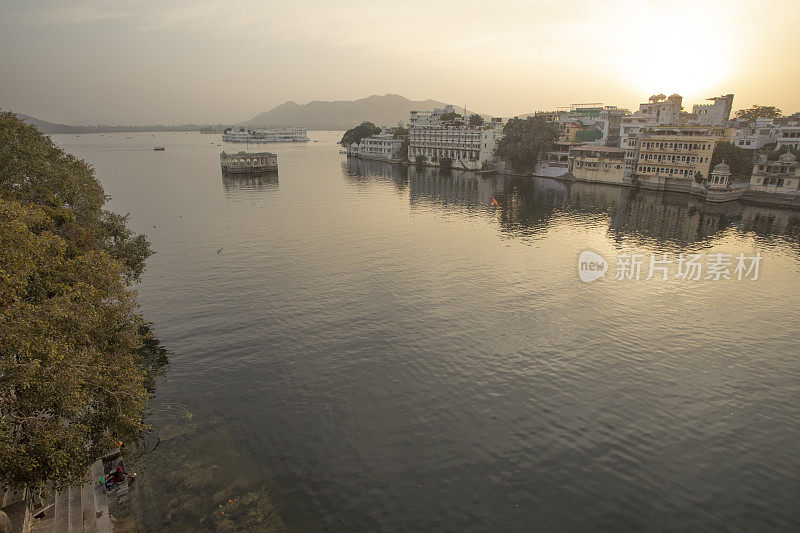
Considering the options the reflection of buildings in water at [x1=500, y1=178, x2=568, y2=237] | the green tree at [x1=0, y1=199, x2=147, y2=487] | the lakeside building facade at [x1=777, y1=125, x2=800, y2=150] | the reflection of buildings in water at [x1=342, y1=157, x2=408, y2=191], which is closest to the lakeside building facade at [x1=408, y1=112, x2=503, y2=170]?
the reflection of buildings in water at [x1=342, y1=157, x2=408, y2=191]

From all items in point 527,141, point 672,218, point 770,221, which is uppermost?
point 527,141

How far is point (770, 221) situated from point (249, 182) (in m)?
112

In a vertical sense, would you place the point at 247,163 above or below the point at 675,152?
below

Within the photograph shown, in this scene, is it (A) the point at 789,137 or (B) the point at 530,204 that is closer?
(B) the point at 530,204

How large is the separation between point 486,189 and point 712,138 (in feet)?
160

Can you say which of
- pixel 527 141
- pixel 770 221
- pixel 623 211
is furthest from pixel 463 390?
pixel 527 141

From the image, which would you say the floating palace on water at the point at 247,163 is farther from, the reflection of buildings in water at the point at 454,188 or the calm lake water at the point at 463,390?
the calm lake water at the point at 463,390

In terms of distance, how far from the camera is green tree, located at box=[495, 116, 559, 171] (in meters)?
121

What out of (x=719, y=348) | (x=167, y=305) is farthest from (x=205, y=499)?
(x=719, y=348)

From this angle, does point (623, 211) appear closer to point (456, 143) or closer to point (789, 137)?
point (789, 137)

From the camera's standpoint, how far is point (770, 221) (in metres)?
72.3

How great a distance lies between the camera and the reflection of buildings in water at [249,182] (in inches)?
4013

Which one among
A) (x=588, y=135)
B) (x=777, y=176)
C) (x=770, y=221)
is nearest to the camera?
(x=770, y=221)

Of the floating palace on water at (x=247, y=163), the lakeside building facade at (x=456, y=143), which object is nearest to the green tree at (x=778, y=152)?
the lakeside building facade at (x=456, y=143)
